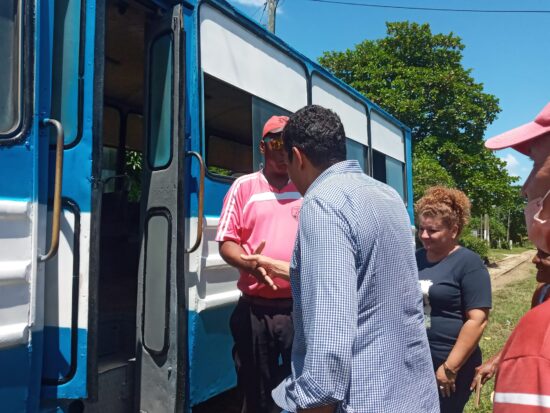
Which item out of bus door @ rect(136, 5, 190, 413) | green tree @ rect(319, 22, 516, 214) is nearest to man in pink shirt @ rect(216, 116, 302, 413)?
bus door @ rect(136, 5, 190, 413)

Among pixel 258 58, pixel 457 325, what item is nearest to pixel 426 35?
pixel 258 58

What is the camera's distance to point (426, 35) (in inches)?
773

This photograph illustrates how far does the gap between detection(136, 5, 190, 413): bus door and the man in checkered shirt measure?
106 centimetres

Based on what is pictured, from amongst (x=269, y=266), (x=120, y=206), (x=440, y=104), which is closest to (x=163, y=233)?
(x=269, y=266)

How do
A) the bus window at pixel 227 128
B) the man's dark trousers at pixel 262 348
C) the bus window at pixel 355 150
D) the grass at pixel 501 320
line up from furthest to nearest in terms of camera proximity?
the bus window at pixel 355 150, the grass at pixel 501 320, the bus window at pixel 227 128, the man's dark trousers at pixel 262 348

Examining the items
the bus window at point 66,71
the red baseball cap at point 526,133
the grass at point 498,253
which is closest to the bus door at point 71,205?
the bus window at point 66,71

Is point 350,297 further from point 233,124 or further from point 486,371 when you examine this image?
point 233,124

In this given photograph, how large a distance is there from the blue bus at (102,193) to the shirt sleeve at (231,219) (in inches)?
5.2

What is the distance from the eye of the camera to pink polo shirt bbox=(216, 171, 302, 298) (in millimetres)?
2600

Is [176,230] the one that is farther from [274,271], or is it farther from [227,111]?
[227,111]

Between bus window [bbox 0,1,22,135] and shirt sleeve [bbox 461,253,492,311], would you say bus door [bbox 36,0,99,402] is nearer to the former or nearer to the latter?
bus window [bbox 0,1,22,135]

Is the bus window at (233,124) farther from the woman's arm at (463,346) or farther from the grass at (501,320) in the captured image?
the grass at (501,320)

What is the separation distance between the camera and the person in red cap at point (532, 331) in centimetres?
92

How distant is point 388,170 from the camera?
693 cm
